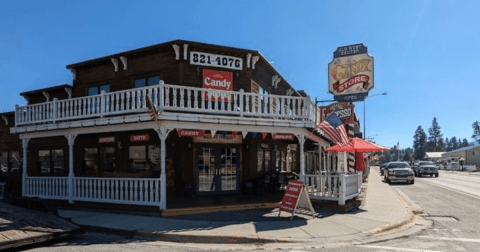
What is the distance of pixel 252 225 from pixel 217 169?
5.65 meters

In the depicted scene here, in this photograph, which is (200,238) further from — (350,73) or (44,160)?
(350,73)

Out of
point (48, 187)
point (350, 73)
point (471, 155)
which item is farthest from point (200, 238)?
point (471, 155)

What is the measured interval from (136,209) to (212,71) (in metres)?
6.51

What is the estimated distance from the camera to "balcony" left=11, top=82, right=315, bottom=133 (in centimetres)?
1138

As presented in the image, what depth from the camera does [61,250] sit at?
22.9ft

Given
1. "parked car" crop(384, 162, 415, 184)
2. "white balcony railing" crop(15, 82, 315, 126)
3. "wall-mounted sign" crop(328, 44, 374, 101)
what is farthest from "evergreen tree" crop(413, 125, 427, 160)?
"white balcony railing" crop(15, 82, 315, 126)

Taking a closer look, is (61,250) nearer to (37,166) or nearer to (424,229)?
(424,229)

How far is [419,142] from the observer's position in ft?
Result: 600

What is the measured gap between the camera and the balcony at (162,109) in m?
11.4

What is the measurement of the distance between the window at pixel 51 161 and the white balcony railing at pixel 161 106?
3.42 metres

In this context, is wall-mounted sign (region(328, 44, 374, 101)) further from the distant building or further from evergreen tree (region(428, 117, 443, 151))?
evergreen tree (region(428, 117, 443, 151))

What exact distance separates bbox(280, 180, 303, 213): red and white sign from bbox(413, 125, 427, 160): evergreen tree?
615 feet

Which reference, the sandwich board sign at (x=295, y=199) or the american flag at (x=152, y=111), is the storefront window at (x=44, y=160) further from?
the sandwich board sign at (x=295, y=199)

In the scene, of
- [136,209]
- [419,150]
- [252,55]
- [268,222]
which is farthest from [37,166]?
[419,150]
